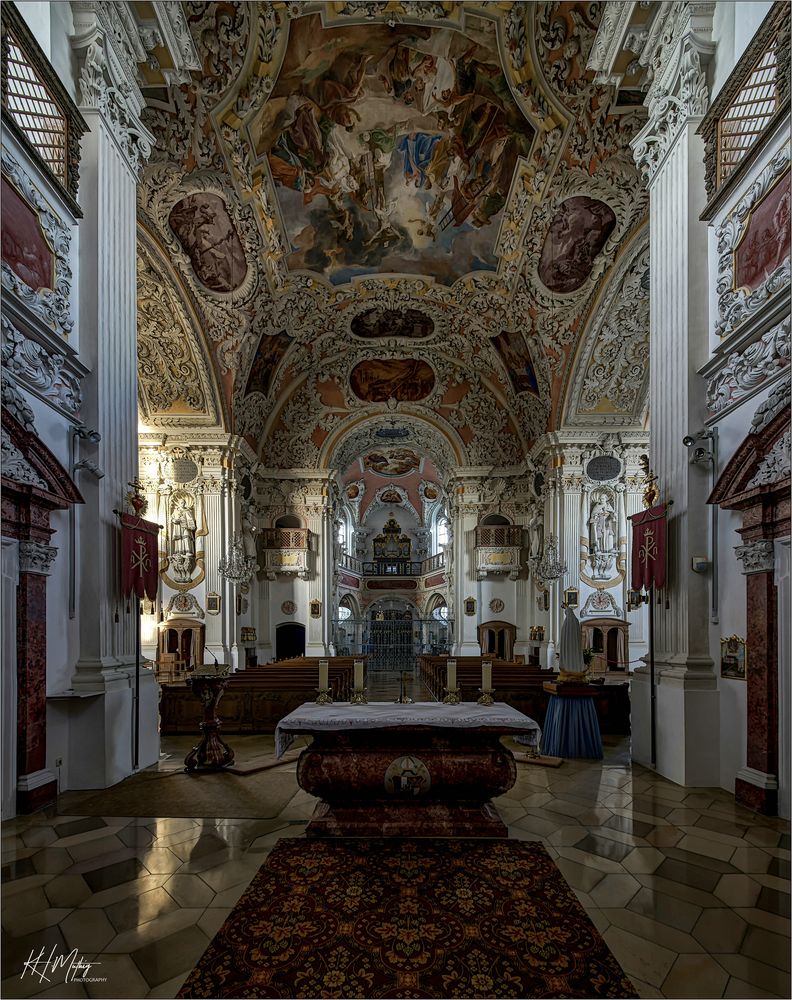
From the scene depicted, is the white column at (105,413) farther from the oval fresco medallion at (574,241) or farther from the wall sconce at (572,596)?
the wall sconce at (572,596)

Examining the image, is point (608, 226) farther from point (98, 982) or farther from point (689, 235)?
point (98, 982)

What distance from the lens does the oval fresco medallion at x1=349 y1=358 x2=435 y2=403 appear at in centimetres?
1983

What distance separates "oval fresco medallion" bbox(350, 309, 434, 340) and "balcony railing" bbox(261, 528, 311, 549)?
256 inches

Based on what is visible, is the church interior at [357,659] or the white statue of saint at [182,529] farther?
the white statue of saint at [182,529]

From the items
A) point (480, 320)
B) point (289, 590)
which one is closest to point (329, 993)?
point (480, 320)

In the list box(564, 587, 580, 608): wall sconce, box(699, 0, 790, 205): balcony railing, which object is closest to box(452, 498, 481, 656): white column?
box(564, 587, 580, 608): wall sconce

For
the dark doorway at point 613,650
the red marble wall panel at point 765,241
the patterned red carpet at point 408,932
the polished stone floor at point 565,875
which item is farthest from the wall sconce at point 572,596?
the patterned red carpet at point 408,932

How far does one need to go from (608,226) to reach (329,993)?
42.8 ft

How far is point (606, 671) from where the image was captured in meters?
15.4

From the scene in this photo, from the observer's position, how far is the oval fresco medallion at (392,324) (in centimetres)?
1744

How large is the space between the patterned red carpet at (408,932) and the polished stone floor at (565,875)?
0.15 m

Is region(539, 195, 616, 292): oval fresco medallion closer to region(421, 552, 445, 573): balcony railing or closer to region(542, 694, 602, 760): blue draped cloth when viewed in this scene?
region(542, 694, 602, 760): blue draped cloth

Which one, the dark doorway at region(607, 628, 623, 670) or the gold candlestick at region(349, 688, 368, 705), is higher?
the gold candlestick at region(349, 688, 368, 705)

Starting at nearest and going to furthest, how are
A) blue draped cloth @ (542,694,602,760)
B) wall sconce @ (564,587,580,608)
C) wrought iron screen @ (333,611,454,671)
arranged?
1. blue draped cloth @ (542,694,602,760)
2. wall sconce @ (564,587,580,608)
3. wrought iron screen @ (333,611,454,671)
